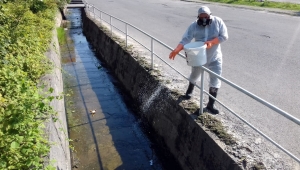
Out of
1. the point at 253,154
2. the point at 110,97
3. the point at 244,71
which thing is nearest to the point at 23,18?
the point at 110,97

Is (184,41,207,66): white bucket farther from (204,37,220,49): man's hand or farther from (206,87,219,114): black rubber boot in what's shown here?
(206,87,219,114): black rubber boot

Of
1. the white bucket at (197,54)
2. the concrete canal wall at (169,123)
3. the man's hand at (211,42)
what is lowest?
the concrete canal wall at (169,123)

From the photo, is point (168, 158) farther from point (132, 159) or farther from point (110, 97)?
point (110, 97)

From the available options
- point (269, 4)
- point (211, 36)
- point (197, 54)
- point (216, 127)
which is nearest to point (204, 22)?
point (211, 36)

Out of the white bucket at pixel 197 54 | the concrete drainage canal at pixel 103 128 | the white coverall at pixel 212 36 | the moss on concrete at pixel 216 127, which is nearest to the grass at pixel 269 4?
the concrete drainage canal at pixel 103 128

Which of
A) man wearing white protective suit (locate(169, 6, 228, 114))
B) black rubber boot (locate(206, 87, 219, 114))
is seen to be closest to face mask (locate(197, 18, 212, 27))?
man wearing white protective suit (locate(169, 6, 228, 114))

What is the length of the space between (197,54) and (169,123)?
67.0 inches

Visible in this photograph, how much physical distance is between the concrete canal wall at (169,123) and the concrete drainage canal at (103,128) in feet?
0.99

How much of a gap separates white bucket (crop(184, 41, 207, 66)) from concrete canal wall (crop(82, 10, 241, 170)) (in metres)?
0.91

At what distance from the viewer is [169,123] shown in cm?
541

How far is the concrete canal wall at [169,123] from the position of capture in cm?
403

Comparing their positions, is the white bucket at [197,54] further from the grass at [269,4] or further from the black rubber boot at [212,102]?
the grass at [269,4]

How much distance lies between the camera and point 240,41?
10469 mm

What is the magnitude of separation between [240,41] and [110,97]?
5.10m
